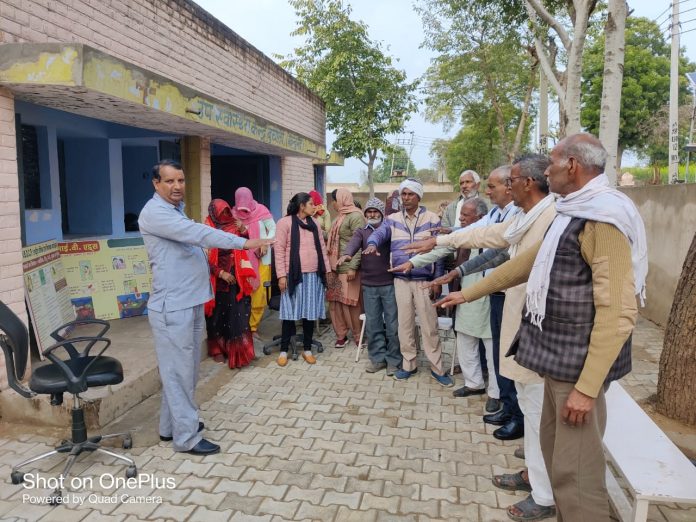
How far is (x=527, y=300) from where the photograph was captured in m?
2.34

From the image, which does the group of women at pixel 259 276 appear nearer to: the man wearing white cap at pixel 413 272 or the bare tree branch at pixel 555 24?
the man wearing white cap at pixel 413 272

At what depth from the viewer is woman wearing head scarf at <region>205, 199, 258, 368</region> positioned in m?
5.06

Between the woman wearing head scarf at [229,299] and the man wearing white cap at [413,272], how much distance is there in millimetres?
1296

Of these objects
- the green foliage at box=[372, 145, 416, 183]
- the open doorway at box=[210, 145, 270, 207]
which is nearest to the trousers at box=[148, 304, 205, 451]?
the open doorway at box=[210, 145, 270, 207]

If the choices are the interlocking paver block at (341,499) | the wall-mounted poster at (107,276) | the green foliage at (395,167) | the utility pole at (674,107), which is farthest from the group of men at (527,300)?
the green foliage at (395,167)

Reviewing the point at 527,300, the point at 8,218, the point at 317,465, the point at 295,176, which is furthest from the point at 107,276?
the point at 295,176

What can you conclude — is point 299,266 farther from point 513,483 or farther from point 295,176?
point 295,176

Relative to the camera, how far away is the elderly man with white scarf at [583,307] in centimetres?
203

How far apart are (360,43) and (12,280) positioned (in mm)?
13659

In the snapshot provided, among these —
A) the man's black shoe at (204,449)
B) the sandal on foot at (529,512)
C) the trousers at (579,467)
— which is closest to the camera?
the trousers at (579,467)

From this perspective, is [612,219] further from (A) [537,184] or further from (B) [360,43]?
(B) [360,43]

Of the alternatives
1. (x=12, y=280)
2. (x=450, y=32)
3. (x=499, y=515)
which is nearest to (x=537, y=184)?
(x=499, y=515)

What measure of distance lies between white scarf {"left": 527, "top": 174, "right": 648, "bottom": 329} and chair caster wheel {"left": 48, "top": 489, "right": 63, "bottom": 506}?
2.70 meters

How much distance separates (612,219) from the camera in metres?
2.02
